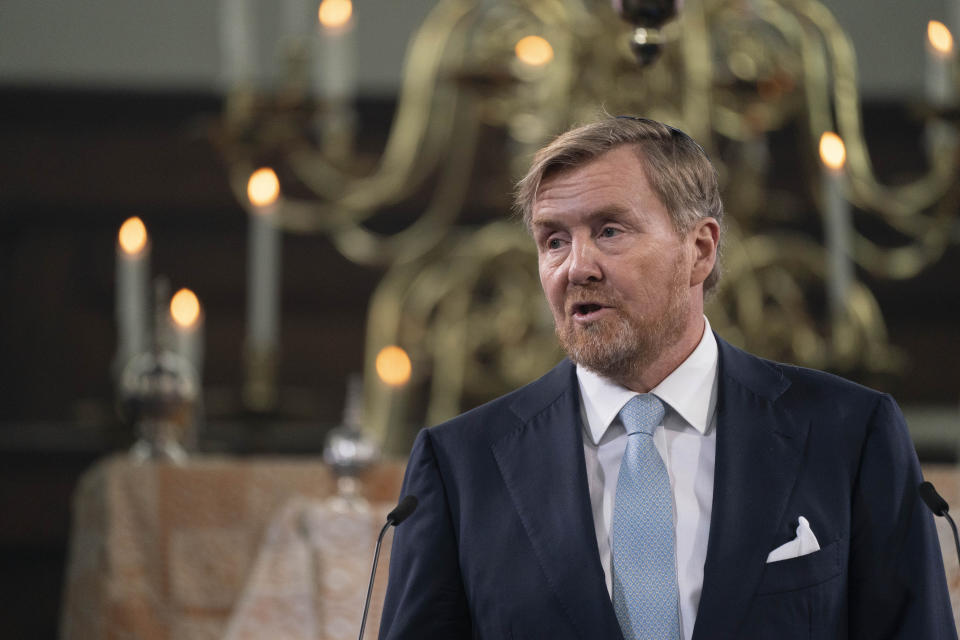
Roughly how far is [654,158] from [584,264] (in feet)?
0.49

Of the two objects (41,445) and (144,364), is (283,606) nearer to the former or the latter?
(144,364)

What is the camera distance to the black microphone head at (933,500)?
1518mm

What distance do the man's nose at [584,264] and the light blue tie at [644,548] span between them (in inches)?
7.0

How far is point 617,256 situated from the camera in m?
1.64

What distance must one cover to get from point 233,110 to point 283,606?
97 cm

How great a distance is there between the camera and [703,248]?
1.76m

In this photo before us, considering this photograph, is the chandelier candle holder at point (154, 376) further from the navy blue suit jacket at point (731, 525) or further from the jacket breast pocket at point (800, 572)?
the jacket breast pocket at point (800, 572)

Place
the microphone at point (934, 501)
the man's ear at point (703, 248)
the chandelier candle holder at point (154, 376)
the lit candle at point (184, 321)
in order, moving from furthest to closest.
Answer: the lit candle at point (184, 321) → the chandelier candle holder at point (154, 376) → the man's ear at point (703, 248) → the microphone at point (934, 501)

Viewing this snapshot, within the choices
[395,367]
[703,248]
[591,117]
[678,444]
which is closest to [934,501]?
[678,444]

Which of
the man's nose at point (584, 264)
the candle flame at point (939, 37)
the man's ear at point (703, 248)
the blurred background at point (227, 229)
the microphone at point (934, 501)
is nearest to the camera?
the microphone at point (934, 501)

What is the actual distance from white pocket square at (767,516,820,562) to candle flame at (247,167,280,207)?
5.48 feet

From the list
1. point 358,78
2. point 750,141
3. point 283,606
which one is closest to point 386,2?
point 358,78

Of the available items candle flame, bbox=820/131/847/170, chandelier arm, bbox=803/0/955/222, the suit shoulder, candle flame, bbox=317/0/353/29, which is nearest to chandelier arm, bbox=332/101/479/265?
candle flame, bbox=317/0/353/29

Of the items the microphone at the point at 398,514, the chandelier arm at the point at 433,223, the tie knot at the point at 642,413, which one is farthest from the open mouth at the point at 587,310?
the chandelier arm at the point at 433,223
